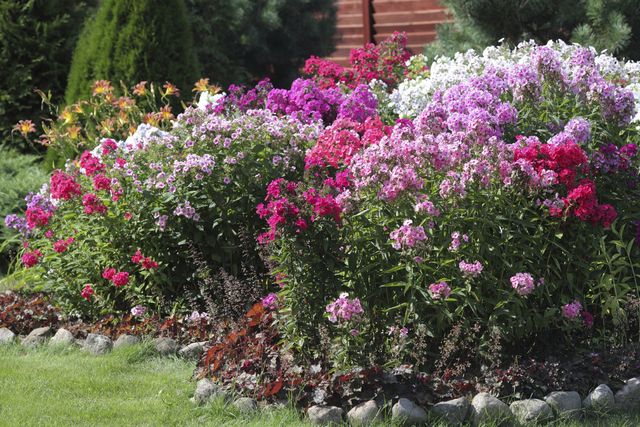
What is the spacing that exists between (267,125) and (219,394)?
73.9 inches

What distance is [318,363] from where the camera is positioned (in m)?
4.62

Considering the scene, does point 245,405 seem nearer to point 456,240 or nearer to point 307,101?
point 456,240

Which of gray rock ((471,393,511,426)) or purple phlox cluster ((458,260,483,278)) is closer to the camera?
gray rock ((471,393,511,426))

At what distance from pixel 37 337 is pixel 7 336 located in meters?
0.20

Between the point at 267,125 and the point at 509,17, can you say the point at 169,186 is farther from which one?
the point at 509,17

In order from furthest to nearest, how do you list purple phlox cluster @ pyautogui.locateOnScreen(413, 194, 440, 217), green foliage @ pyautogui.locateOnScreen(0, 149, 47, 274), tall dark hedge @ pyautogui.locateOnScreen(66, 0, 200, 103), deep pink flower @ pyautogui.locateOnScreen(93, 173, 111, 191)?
1. tall dark hedge @ pyautogui.locateOnScreen(66, 0, 200, 103)
2. green foliage @ pyautogui.locateOnScreen(0, 149, 47, 274)
3. deep pink flower @ pyautogui.locateOnScreen(93, 173, 111, 191)
4. purple phlox cluster @ pyautogui.locateOnScreen(413, 194, 440, 217)

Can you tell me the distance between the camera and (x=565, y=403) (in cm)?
433

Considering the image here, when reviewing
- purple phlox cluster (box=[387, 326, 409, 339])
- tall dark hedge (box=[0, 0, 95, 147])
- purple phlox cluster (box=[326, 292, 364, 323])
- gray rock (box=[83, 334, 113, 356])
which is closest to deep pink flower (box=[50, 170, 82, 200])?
gray rock (box=[83, 334, 113, 356])

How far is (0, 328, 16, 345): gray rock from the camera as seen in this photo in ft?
18.7

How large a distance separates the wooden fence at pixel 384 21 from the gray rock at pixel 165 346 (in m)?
9.74

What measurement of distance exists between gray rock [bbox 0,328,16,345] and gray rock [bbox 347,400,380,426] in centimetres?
240

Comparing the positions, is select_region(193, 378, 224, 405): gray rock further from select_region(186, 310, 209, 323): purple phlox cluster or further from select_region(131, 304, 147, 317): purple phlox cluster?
select_region(131, 304, 147, 317): purple phlox cluster

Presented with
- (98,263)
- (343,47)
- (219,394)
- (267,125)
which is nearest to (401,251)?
(219,394)

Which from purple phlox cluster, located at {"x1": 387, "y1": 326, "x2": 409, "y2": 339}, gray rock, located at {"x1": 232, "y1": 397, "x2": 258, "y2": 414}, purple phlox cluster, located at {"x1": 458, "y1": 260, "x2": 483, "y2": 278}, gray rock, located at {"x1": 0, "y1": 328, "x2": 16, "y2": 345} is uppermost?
purple phlox cluster, located at {"x1": 458, "y1": 260, "x2": 483, "y2": 278}
